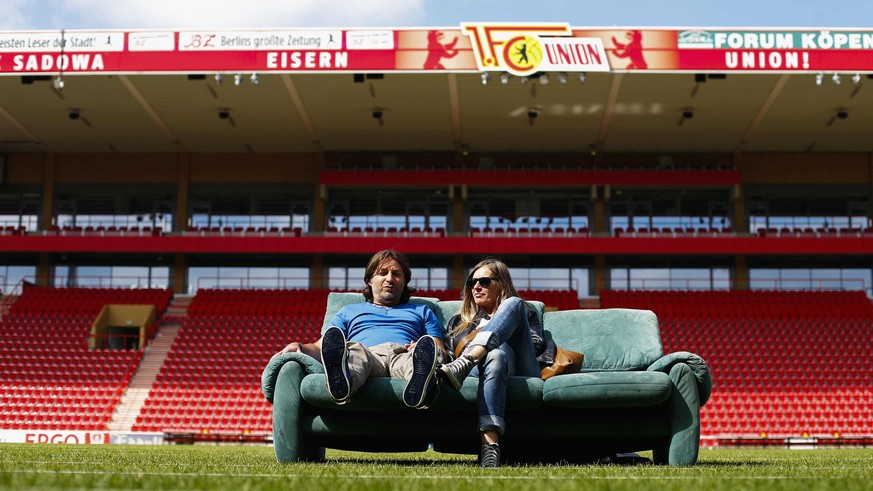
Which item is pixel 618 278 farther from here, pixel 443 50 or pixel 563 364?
pixel 563 364

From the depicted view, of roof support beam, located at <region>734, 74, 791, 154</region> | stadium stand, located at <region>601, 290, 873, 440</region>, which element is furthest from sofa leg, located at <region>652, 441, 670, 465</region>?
roof support beam, located at <region>734, 74, 791, 154</region>

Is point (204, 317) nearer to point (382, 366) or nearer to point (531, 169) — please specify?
point (531, 169)

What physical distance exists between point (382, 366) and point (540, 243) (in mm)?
21472

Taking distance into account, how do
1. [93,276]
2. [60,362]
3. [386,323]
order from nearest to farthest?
[386,323] → [60,362] → [93,276]

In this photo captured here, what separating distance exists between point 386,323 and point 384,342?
20 centimetres

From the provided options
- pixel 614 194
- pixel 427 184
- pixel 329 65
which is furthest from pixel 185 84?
pixel 614 194

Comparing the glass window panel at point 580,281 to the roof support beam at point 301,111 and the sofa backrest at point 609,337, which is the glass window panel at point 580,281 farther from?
the sofa backrest at point 609,337

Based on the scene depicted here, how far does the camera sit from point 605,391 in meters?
4.86

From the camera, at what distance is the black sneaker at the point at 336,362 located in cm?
450

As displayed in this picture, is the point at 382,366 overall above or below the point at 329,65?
below

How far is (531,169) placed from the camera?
2720 centimetres

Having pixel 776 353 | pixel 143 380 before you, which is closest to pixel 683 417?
pixel 776 353

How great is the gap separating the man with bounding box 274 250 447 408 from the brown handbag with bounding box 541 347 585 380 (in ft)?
2.07

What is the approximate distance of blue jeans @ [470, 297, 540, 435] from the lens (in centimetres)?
459
